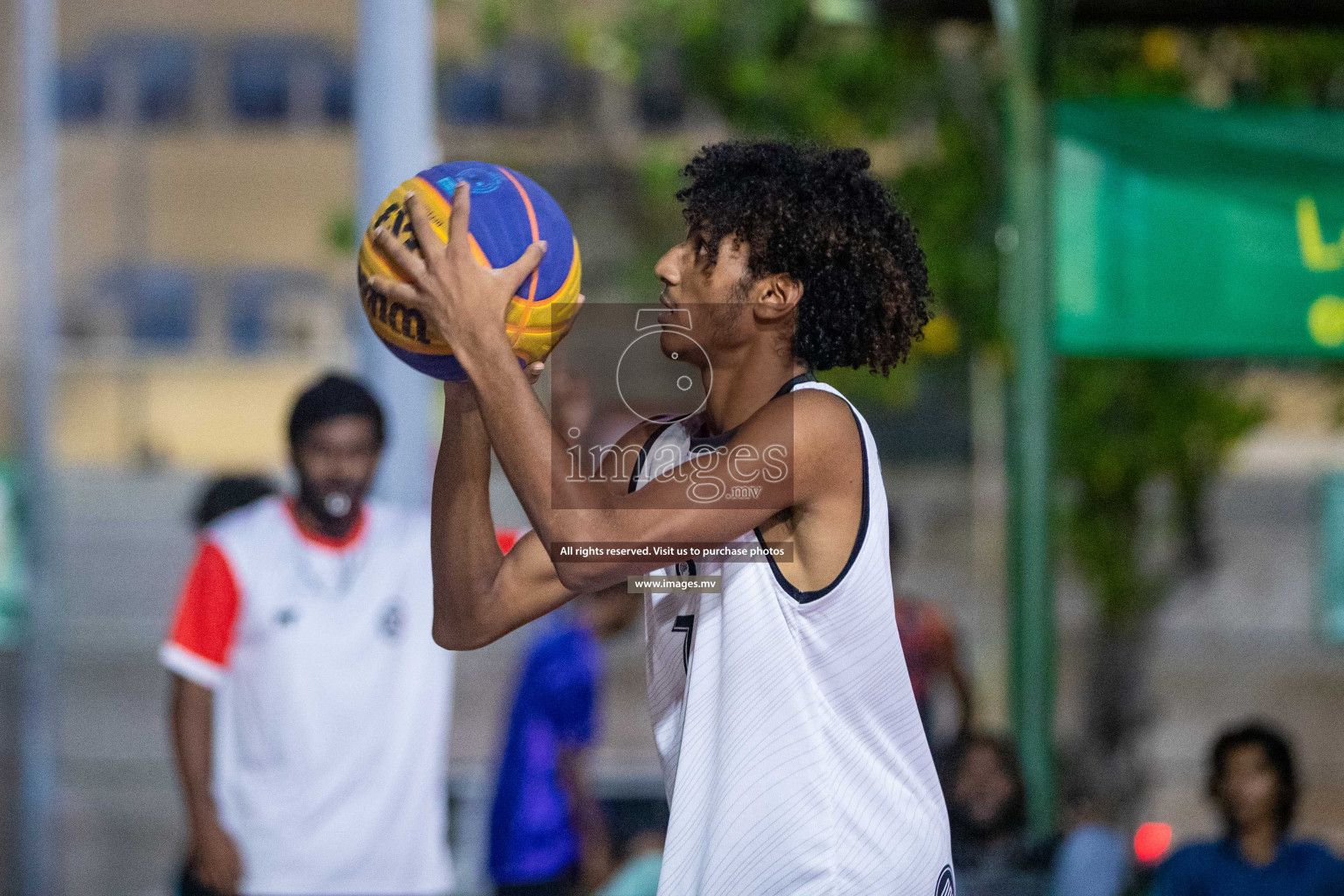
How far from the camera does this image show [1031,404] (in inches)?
214

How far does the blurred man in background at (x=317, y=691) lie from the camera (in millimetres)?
3697

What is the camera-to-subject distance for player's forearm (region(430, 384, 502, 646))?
7.28ft

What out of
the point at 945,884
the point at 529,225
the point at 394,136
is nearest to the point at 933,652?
the point at 394,136

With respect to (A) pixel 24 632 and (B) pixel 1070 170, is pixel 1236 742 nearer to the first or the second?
(B) pixel 1070 170

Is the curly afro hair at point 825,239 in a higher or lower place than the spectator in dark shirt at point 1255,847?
higher

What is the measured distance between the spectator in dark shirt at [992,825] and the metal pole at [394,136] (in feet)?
6.56

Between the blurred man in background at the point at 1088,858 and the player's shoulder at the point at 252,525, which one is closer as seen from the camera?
the player's shoulder at the point at 252,525

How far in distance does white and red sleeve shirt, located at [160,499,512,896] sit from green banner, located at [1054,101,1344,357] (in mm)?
2432

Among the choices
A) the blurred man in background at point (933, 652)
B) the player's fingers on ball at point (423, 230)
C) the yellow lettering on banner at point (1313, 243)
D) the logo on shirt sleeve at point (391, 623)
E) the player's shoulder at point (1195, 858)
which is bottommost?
the player's shoulder at point (1195, 858)

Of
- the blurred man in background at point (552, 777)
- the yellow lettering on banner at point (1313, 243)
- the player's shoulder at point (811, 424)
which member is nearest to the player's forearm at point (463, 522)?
the player's shoulder at point (811, 424)

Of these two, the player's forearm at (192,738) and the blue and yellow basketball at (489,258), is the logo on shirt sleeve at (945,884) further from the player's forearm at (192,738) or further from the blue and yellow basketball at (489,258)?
the player's forearm at (192,738)

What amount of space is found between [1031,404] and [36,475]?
3.66m

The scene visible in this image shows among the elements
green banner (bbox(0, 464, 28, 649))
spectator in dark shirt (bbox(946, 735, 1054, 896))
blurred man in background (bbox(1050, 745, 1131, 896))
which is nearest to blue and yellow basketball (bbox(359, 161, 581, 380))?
spectator in dark shirt (bbox(946, 735, 1054, 896))

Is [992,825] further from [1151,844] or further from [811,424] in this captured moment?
[811,424]
